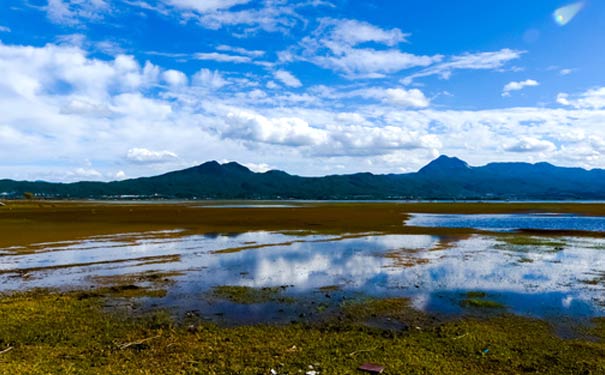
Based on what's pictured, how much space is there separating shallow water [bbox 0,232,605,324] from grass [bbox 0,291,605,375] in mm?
1813

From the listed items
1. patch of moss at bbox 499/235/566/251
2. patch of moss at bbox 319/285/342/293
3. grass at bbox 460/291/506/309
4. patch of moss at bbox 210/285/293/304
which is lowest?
patch of moss at bbox 499/235/566/251

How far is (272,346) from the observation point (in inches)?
508

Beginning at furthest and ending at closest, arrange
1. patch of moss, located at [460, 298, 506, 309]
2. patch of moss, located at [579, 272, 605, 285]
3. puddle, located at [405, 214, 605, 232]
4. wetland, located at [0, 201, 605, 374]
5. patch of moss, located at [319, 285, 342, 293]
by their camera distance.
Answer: puddle, located at [405, 214, 605, 232] → patch of moss, located at [579, 272, 605, 285] → patch of moss, located at [319, 285, 342, 293] → patch of moss, located at [460, 298, 506, 309] → wetland, located at [0, 201, 605, 374]

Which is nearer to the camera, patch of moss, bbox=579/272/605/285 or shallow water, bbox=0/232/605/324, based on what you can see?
shallow water, bbox=0/232/605/324

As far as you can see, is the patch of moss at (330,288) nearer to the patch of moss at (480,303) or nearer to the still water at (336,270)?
the still water at (336,270)

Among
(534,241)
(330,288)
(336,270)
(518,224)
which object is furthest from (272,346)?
(518,224)

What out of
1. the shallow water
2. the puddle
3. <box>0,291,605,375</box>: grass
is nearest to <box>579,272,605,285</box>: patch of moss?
the shallow water

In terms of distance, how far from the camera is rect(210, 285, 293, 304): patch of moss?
18878 mm

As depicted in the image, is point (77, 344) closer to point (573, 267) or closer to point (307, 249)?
point (307, 249)

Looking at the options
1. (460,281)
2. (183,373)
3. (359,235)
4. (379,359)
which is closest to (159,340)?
(183,373)

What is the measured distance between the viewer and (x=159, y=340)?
44.1 ft

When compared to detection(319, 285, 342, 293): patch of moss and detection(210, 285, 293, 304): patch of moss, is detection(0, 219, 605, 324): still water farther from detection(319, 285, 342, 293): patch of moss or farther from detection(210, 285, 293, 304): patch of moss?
detection(210, 285, 293, 304): patch of moss

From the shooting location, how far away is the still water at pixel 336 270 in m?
18.4

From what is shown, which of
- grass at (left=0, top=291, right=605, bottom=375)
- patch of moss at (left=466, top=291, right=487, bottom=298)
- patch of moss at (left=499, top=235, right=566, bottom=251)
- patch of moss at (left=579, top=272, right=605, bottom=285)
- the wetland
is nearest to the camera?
grass at (left=0, top=291, right=605, bottom=375)
